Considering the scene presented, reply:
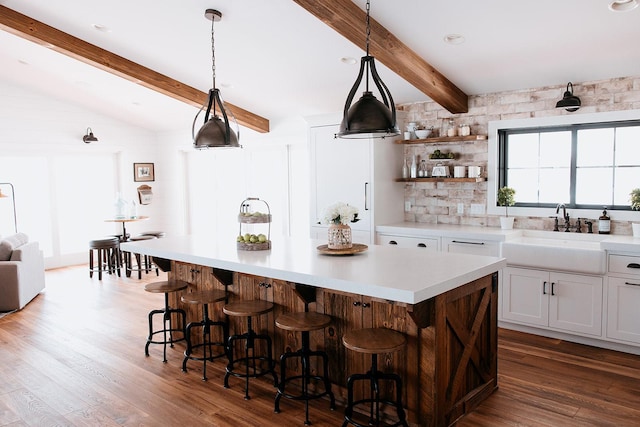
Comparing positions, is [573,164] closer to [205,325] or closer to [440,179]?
[440,179]

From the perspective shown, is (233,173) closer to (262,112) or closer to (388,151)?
(262,112)

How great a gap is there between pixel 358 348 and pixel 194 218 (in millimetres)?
6921

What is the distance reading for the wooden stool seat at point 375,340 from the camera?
260 cm

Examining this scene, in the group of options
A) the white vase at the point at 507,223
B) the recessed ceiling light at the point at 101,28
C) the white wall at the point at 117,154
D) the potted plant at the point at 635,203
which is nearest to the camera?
the potted plant at the point at 635,203

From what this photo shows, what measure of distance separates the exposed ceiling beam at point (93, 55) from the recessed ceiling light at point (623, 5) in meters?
4.55

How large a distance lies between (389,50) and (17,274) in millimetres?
4581

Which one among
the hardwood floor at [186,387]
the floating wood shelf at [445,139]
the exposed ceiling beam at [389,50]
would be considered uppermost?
the exposed ceiling beam at [389,50]

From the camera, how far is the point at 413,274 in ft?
9.22

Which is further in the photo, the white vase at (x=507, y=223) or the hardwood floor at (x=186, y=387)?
the white vase at (x=507, y=223)

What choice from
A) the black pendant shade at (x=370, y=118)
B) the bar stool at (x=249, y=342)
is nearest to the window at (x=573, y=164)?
the black pendant shade at (x=370, y=118)

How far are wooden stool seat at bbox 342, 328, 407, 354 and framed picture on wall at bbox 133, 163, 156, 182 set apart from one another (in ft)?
23.9

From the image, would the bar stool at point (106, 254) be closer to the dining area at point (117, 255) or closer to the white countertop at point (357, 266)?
the dining area at point (117, 255)

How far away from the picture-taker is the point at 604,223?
4551 millimetres

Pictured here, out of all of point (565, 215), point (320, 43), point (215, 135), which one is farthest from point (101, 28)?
point (565, 215)
